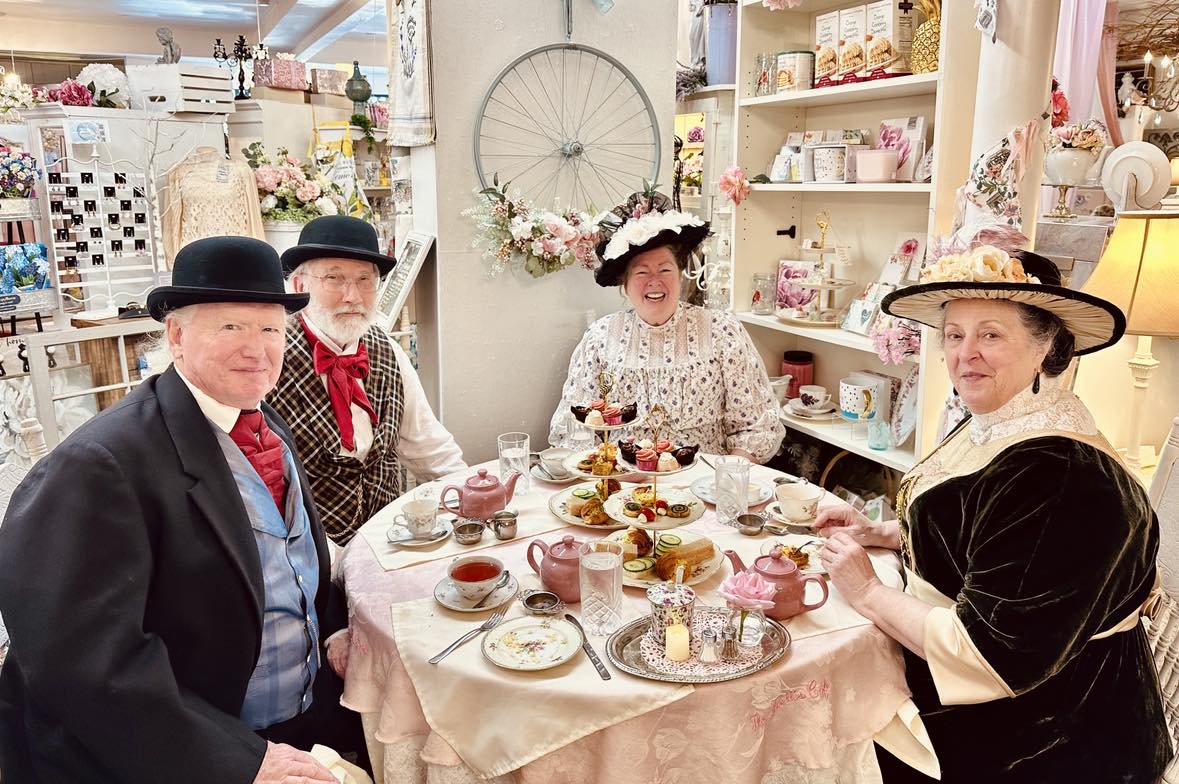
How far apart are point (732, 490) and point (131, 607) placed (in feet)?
4.30

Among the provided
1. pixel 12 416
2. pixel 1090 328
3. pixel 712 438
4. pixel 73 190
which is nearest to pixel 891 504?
pixel 712 438

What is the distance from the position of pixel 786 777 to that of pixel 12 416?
2625 millimetres

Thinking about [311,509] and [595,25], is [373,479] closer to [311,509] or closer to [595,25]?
[311,509]

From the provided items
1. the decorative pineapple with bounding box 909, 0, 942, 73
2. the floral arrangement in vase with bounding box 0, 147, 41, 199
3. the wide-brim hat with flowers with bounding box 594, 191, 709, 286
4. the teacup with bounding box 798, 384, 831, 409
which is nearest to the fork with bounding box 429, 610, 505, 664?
the wide-brim hat with flowers with bounding box 594, 191, 709, 286

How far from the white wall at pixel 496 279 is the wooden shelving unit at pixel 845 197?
0.43 metres

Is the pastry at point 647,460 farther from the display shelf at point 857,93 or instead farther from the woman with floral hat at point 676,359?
the display shelf at point 857,93

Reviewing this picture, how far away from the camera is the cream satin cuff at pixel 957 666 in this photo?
1499 mm

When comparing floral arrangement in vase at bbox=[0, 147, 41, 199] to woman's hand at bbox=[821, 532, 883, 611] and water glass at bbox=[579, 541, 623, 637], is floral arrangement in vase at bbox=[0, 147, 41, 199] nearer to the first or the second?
water glass at bbox=[579, 541, 623, 637]

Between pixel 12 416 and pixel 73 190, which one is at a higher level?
pixel 73 190

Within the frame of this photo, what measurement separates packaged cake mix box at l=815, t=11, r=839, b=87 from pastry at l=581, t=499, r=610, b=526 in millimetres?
2199

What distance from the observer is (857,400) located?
341 centimetres

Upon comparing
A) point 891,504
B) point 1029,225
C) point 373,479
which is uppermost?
point 1029,225

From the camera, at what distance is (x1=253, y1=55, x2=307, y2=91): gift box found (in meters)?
7.20

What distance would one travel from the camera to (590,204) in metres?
3.53
